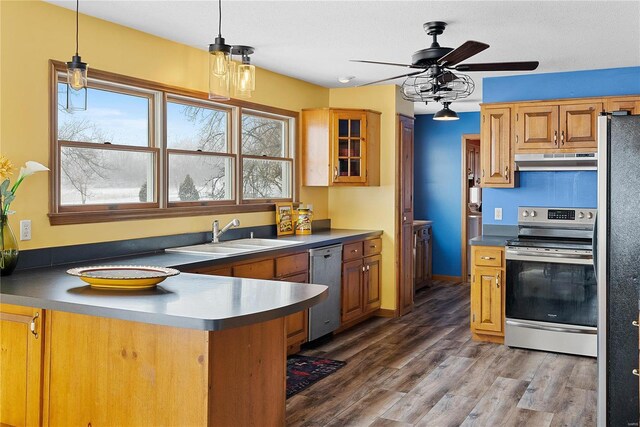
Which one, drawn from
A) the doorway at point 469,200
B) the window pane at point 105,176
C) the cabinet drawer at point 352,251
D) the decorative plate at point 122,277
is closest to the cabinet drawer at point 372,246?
the cabinet drawer at point 352,251

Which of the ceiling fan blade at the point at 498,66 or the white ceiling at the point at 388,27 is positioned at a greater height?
the white ceiling at the point at 388,27

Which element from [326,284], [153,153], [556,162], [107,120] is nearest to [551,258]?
[556,162]

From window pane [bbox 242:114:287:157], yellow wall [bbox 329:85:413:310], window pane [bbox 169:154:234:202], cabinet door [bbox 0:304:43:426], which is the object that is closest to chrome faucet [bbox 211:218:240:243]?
window pane [bbox 169:154:234:202]

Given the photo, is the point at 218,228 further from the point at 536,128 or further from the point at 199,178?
the point at 536,128

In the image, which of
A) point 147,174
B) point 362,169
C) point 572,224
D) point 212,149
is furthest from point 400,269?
point 147,174

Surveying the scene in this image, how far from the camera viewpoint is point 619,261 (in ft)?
9.62

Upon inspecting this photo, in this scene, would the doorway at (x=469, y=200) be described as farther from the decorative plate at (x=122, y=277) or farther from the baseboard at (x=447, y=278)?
the decorative plate at (x=122, y=277)

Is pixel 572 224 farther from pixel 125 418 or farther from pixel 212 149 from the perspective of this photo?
pixel 125 418

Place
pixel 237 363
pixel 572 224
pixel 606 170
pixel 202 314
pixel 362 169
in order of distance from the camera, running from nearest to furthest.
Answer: pixel 202 314 → pixel 237 363 → pixel 606 170 → pixel 572 224 → pixel 362 169

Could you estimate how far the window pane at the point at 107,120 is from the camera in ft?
12.0

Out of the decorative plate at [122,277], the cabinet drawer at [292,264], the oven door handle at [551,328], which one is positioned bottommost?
the oven door handle at [551,328]

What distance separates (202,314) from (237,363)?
0.35 meters

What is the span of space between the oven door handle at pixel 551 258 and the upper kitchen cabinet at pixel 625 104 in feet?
4.26

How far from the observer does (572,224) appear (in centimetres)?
531
